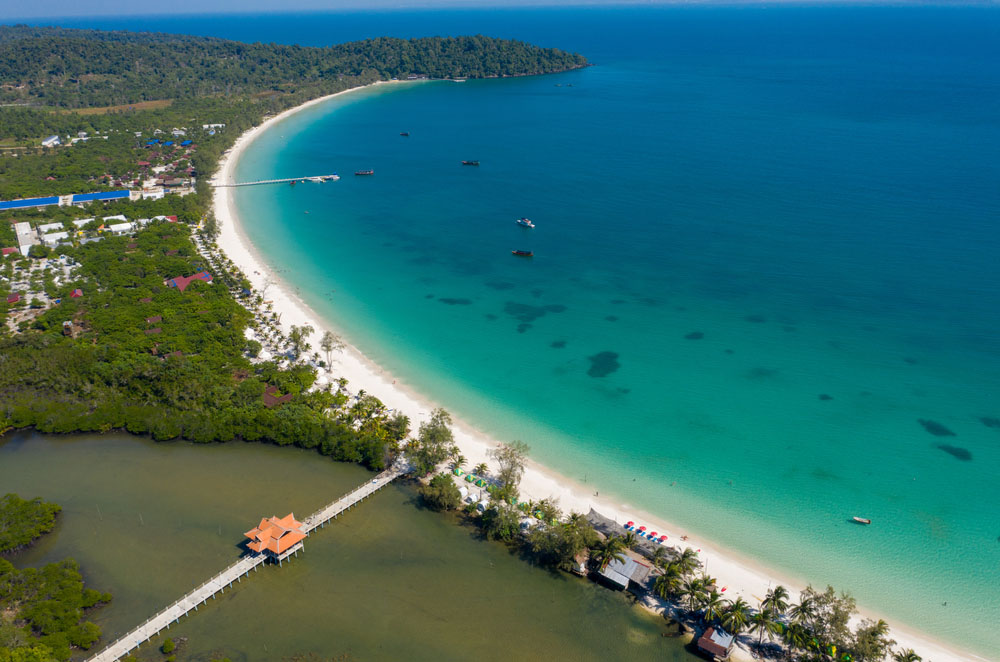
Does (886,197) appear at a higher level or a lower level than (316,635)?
higher

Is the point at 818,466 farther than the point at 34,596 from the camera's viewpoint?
Yes

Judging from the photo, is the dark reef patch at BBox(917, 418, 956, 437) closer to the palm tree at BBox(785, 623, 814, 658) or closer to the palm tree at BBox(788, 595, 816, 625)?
the palm tree at BBox(788, 595, 816, 625)

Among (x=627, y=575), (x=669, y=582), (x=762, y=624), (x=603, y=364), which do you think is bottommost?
(x=627, y=575)

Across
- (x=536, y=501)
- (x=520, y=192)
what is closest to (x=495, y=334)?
(x=536, y=501)

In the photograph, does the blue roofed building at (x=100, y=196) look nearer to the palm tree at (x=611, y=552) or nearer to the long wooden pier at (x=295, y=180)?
the long wooden pier at (x=295, y=180)

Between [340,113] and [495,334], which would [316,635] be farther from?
[340,113]

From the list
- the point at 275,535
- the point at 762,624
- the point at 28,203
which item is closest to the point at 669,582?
the point at 762,624

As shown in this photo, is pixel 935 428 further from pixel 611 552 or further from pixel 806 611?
pixel 611 552

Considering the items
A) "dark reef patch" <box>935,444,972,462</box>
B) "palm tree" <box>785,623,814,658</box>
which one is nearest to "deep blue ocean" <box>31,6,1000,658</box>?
"dark reef patch" <box>935,444,972,462</box>
